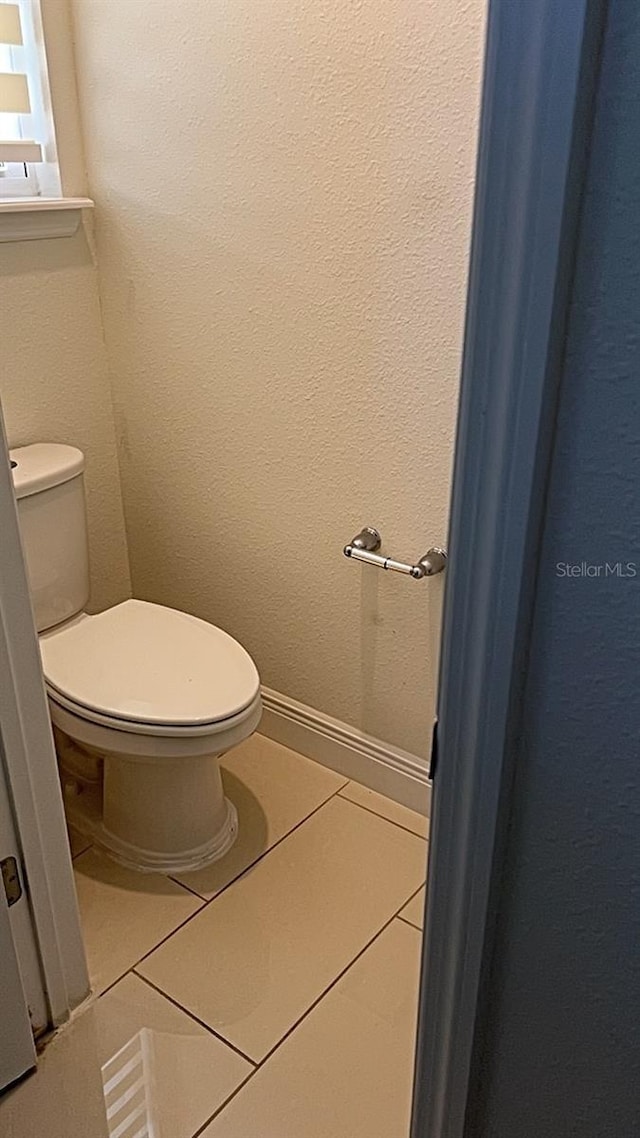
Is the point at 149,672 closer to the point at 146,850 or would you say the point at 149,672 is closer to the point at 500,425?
the point at 146,850

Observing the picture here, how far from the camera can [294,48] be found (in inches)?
59.2

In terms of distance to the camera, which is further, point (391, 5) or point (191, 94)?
point (191, 94)

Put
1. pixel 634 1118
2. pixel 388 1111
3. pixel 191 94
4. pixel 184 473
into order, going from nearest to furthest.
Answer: pixel 634 1118 → pixel 388 1111 → pixel 191 94 → pixel 184 473

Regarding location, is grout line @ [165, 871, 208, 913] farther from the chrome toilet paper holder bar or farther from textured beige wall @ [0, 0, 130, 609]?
textured beige wall @ [0, 0, 130, 609]

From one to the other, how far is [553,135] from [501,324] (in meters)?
0.11

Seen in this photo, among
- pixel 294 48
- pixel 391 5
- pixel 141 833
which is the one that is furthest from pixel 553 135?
pixel 141 833

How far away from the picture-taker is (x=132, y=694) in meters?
1.63

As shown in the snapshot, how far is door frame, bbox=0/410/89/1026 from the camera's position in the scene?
3.92ft

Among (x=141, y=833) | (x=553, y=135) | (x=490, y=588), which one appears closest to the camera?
(x=553, y=135)

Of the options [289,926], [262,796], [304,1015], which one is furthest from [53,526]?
[304,1015]

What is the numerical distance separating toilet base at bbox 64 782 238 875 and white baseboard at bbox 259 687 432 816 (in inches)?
9.6

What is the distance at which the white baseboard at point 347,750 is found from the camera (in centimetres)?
192

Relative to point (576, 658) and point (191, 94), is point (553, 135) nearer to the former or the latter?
point (576, 658)

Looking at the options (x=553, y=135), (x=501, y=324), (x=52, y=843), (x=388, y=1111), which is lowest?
(x=388, y=1111)
